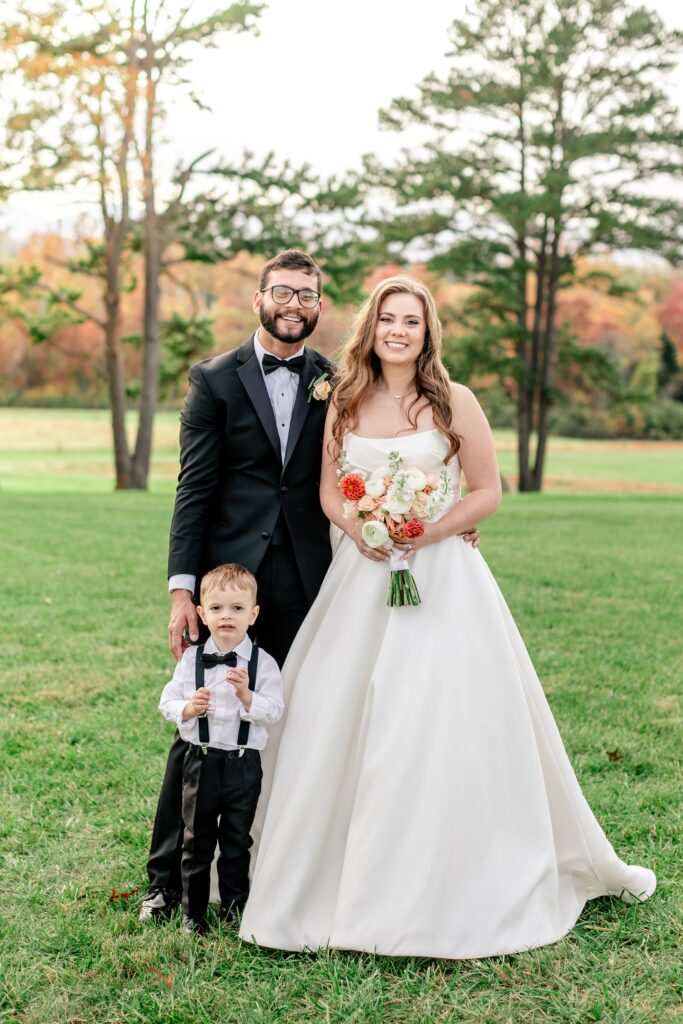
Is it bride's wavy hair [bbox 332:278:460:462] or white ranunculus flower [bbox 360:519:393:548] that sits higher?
bride's wavy hair [bbox 332:278:460:462]

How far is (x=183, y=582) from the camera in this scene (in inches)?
146

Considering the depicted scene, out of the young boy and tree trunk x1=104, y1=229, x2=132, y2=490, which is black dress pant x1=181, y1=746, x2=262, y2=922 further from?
tree trunk x1=104, y1=229, x2=132, y2=490

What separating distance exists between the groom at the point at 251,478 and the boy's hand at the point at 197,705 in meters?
0.32

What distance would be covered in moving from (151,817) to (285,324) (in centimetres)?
233

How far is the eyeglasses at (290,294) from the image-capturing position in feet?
11.9

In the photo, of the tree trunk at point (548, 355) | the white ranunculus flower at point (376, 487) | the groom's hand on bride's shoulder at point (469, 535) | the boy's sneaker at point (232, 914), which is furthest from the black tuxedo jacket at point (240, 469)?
the tree trunk at point (548, 355)

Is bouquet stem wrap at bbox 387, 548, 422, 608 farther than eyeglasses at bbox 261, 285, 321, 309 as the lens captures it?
No

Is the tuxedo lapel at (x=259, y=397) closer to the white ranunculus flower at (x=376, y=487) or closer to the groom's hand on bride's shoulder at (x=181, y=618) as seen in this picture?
the white ranunculus flower at (x=376, y=487)

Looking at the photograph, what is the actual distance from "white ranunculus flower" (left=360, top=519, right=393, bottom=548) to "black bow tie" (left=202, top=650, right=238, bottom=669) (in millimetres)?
621

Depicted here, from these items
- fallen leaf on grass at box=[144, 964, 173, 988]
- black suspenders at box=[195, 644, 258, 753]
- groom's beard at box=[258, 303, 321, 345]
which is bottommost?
fallen leaf on grass at box=[144, 964, 173, 988]

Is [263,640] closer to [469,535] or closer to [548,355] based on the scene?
[469,535]

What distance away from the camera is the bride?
3.33m

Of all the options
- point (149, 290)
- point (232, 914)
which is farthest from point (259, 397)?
point (149, 290)

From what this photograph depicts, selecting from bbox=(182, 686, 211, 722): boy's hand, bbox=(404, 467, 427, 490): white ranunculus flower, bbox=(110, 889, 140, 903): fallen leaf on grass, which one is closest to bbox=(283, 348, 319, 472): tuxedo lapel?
bbox=(404, 467, 427, 490): white ranunculus flower
